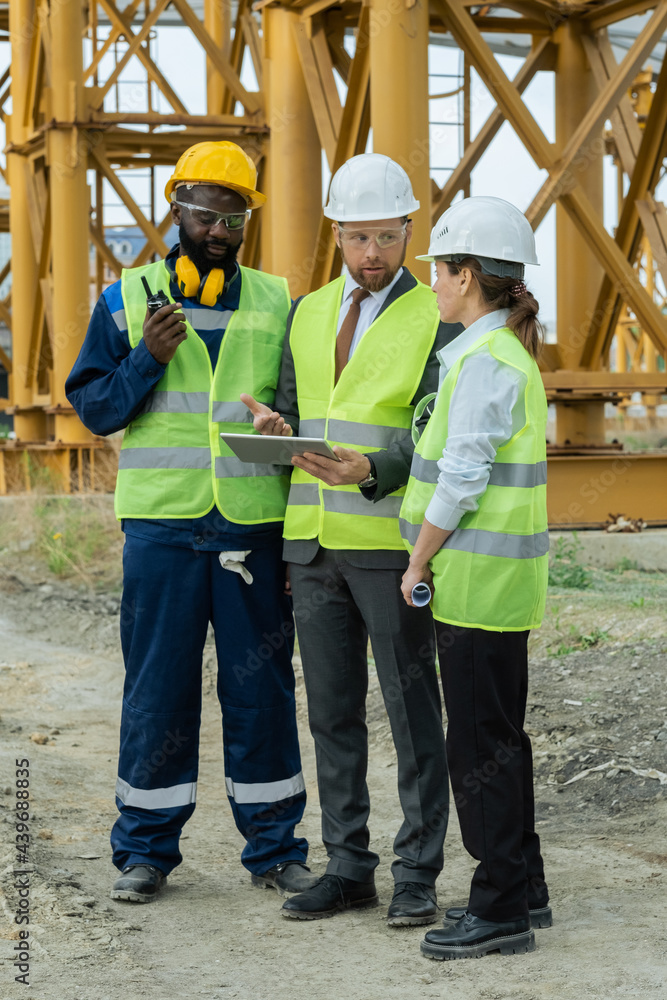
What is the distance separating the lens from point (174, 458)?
11.8ft

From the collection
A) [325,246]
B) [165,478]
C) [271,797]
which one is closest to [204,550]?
[165,478]

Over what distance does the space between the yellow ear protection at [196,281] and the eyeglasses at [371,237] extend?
45 centimetres

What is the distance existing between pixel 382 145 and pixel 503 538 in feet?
14.0

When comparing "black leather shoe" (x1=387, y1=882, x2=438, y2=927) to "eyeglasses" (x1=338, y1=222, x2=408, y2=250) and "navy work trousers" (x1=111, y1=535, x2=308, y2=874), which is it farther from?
"eyeglasses" (x1=338, y1=222, x2=408, y2=250)

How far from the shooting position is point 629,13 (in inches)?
317

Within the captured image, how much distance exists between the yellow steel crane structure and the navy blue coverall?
11.6 ft

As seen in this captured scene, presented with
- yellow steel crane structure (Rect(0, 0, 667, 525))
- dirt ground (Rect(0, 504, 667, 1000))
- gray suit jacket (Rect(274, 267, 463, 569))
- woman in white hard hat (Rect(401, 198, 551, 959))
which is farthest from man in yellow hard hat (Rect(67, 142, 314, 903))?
yellow steel crane structure (Rect(0, 0, 667, 525))

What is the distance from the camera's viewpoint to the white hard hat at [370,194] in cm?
332

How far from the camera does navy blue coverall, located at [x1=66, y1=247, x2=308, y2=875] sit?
360 centimetres

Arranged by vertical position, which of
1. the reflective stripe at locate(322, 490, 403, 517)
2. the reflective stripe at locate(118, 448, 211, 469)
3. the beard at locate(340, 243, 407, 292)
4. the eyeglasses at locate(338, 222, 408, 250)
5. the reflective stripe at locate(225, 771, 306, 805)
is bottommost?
the reflective stripe at locate(225, 771, 306, 805)

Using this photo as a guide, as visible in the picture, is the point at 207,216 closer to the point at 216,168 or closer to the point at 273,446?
the point at 216,168

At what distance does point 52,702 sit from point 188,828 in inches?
88.3

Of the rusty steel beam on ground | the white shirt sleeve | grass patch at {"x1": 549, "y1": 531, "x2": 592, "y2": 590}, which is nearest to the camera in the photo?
the white shirt sleeve

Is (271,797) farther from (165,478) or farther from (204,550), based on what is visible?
(165,478)
